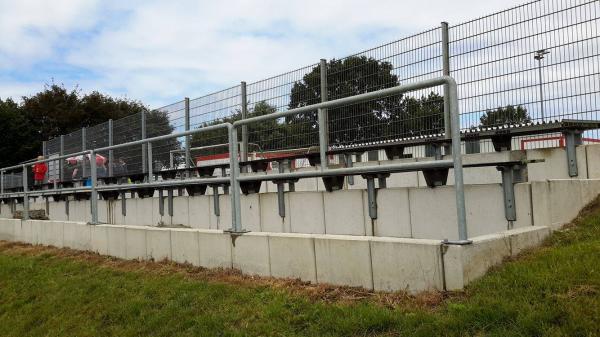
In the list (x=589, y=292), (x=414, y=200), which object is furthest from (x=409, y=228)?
(x=589, y=292)

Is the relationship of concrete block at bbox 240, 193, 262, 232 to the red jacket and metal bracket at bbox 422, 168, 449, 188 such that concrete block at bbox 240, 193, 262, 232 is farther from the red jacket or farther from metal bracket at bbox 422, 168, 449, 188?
the red jacket

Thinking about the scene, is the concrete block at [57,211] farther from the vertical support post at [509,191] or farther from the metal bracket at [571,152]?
the metal bracket at [571,152]

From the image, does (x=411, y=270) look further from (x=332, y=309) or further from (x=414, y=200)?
(x=414, y=200)

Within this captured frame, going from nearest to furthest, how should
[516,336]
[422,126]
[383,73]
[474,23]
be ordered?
[516,336], [474,23], [422,126], [383,73]

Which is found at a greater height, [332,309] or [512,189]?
[512,189]

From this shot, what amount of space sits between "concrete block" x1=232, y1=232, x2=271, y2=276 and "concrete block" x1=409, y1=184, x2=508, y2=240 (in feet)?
4.76

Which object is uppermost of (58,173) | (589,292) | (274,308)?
(58,173)

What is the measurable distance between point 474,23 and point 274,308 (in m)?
4.41

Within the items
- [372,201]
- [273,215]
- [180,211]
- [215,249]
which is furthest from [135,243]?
[372,201]

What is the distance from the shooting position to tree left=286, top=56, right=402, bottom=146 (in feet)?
23.6

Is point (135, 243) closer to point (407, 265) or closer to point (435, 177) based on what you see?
point (435, 177)

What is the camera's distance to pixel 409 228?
4.86 metres

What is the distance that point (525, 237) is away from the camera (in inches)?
151

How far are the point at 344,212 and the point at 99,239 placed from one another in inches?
172
